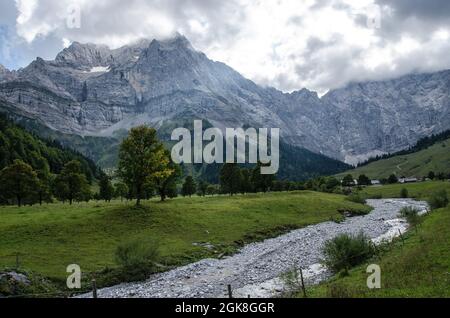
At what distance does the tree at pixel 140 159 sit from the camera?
79688 millimetres

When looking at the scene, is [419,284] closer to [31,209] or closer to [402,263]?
[402,263]

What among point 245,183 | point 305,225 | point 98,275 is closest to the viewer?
point 98,275

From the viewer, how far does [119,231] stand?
6662 centimetres

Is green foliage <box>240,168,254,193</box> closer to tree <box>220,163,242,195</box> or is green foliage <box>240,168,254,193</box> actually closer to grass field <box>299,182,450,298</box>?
tree <box>220,163,242,195</box>

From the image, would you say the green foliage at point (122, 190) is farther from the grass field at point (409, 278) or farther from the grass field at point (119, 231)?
the grass field at point (409, 278)

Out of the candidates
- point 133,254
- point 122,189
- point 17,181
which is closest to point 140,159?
point 133,254

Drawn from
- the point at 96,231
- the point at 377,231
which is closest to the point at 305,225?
the point at 377,231

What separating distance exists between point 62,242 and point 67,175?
5895 cm

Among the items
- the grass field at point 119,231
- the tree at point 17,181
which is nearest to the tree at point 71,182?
the tree at point 17,181

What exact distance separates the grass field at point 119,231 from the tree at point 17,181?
18007mm

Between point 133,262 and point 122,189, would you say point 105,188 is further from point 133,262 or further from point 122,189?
point 133,262

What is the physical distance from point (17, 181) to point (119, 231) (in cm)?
4479

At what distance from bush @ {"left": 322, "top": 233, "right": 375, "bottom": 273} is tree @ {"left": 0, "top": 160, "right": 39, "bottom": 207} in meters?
78.6
